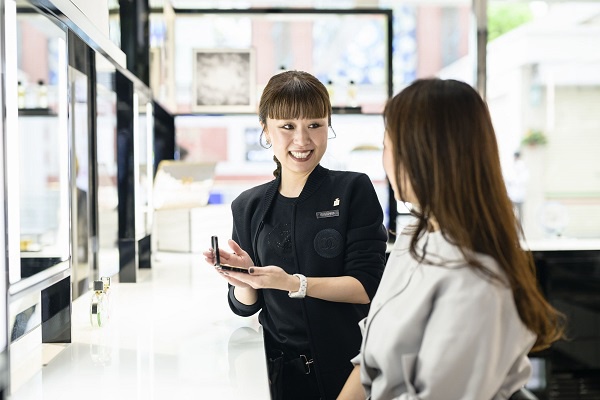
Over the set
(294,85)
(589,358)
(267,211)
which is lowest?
(589,358)

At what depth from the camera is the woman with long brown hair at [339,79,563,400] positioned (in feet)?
3.37

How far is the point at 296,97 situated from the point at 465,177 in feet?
2.69

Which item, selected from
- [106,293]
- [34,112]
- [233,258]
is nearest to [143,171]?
[34,112]

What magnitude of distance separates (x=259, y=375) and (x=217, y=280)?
1.66 m

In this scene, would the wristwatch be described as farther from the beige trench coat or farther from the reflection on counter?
the reflection on counter

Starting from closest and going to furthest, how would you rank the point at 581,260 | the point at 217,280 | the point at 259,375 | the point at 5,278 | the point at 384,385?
the point at 384,385
the point at 5,278
the point at 259,375
the point at 217,280
the point at 581,260

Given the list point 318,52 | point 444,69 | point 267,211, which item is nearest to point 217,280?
point 267,211

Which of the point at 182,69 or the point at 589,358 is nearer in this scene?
the point at 589,358

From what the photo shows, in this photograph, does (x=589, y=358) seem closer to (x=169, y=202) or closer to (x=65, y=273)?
(x=169, y=202)

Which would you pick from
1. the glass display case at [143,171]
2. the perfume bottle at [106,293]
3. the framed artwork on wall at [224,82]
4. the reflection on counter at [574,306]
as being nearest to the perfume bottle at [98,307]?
the perfume bottle at [106,293]

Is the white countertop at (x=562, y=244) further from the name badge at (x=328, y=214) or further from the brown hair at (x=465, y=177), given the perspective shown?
the brown hair at (x=465, y=177)

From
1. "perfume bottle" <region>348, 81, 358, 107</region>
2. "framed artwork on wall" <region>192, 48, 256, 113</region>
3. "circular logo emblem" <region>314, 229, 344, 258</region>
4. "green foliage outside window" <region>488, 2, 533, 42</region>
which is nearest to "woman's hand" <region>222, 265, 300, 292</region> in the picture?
"circular logo emblem" <region>314, 229, 344, 258</region>

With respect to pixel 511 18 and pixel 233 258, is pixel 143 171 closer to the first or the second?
pixel 233 258

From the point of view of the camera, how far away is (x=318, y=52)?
19.2 feet
